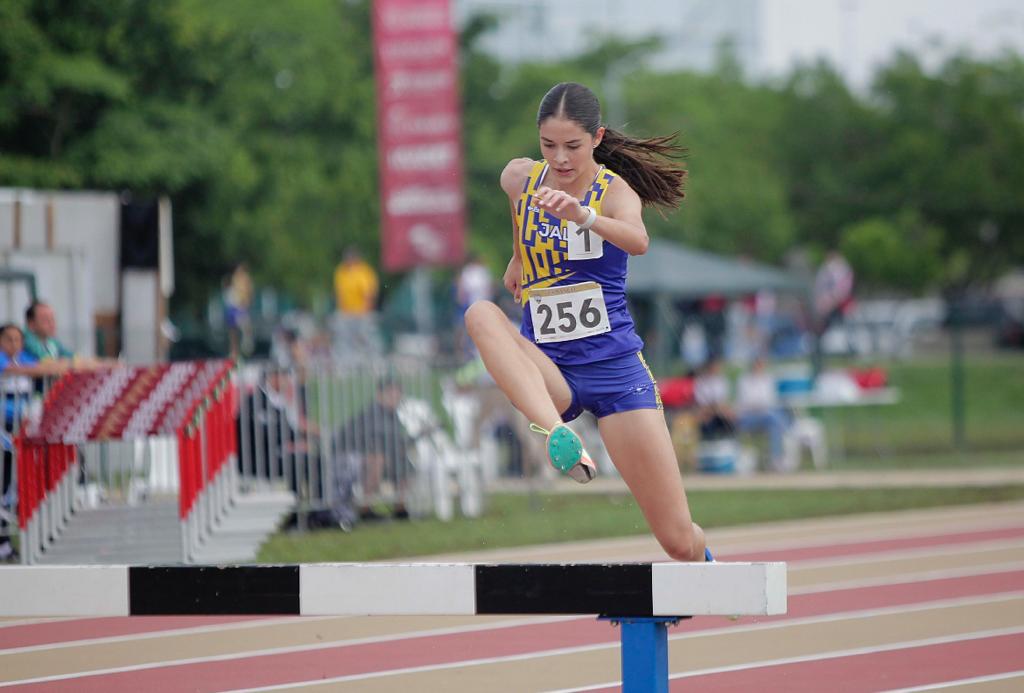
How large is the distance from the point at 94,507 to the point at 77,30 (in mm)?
16260

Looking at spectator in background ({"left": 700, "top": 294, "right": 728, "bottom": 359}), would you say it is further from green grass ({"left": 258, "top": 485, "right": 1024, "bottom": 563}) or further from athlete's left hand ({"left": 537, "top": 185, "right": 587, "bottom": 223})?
athlete's left hand ({"left": 537, "top": 185, "right": 587, "bottom": 223})

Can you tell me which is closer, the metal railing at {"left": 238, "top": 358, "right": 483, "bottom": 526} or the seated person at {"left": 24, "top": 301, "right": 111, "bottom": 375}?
the seated person at {"left": 24, "top": 301, "right": 111, "bottom": 375}

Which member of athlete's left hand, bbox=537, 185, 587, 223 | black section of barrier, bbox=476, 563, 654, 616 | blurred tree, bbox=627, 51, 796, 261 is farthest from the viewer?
blurred tree, bbox=627, 51, 796, 261

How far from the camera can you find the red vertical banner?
76.6ft

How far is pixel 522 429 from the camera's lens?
1486 cm

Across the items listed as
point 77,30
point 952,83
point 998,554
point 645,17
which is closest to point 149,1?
point 77,30

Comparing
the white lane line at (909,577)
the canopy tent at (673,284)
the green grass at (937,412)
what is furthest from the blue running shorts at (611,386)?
the canopy tent at (673,284)

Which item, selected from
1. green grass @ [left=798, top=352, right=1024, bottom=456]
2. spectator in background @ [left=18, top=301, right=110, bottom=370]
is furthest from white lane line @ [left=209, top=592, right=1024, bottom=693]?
green grass @ [left=798, top=352, right=1024, bottom=456]

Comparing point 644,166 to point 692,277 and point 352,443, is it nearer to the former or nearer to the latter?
point 352,443

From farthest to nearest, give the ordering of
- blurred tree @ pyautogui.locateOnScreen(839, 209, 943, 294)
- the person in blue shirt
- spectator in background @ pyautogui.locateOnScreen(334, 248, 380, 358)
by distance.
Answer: blurred tree @ pyautogui.locateOnScreen(839, 209, 943, 294)
spectator in background @ pyautogui.locateOnScreen(334, 248, 380, 358)
the person in blue shirt

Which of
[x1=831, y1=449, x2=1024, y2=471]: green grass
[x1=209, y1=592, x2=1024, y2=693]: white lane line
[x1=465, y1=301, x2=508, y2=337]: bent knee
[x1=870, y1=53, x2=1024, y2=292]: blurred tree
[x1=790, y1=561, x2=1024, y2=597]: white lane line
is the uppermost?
[x1=870, y1=53, x2=1024, y2=292]: blurred tree

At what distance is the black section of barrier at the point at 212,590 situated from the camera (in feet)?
17.5

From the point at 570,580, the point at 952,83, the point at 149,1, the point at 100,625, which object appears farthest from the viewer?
the point at 952,83

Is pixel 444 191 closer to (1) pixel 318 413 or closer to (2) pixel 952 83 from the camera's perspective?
(1) pixel 318 413
